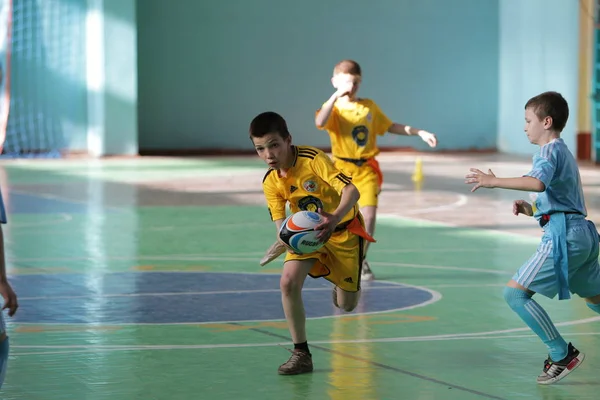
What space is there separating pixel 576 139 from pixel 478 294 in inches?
602

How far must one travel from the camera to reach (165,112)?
24719mm

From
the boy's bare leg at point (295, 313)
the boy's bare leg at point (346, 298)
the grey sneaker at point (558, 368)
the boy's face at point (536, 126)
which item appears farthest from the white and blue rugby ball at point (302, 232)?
→ the grey sneaker at point (558, 368)

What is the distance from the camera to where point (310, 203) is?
5758 mm

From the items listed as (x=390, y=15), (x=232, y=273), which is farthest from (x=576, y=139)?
(x=232, y=273)

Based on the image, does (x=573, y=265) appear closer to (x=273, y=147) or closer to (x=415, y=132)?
(x=273, y=147)

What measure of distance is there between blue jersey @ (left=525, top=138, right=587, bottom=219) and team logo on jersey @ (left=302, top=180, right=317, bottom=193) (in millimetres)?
1114

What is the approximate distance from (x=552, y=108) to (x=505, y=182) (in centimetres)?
57

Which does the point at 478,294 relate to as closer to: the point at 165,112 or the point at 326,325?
the point at 326,325

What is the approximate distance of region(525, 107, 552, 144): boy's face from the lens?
5.17 m

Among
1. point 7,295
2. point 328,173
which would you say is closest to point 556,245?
point 328,173

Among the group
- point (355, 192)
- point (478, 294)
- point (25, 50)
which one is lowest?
point (478, 294)

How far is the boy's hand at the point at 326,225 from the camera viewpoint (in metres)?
5.30

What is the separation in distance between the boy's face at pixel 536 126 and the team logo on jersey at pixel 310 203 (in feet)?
3.77

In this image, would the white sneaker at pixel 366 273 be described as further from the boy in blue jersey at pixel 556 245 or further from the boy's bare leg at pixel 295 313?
the boy in blue jersey at pixel 556 245
